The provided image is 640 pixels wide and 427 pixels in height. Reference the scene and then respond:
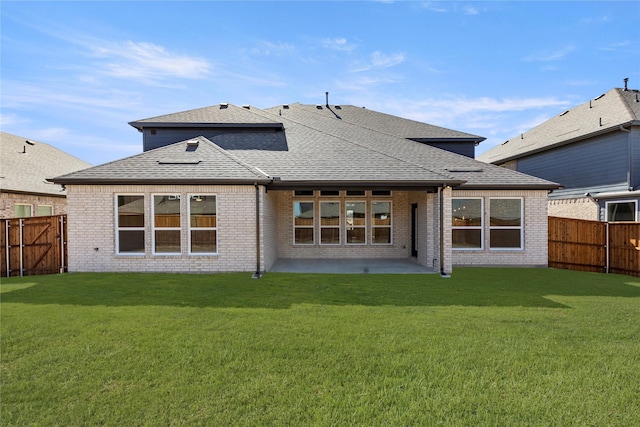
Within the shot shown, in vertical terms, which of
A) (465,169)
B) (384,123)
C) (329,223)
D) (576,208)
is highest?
(384,123)

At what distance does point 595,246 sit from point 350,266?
8.76 meters

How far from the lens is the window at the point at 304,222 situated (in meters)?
14.1

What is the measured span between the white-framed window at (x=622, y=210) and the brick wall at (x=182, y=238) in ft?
50.5

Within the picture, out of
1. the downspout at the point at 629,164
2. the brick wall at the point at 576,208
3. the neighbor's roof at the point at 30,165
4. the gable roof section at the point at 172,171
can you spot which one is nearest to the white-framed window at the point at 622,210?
the brick wall at the point at 576,208

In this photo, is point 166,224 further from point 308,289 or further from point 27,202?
point 27,202

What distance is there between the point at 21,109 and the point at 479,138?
2015cm

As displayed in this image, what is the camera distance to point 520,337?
496 cm

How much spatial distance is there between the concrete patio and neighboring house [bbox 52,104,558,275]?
1.62 ft

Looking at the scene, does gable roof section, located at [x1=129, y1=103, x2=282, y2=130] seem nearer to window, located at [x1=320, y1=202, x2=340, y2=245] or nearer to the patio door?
window, located at [x1=320, y1=202, x2=340, y2=245]

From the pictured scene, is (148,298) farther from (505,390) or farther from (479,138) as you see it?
(479,138)

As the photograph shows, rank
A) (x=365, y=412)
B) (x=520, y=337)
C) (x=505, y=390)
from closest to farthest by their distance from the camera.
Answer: (x=365, y=412) < (x=505, y=390) < (x=520, y=337)

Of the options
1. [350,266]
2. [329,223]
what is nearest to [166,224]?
[350,266]

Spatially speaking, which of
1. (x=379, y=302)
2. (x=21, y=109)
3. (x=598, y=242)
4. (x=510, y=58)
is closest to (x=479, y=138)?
(x=510, y=58)

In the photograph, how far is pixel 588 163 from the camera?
15.6 metres
